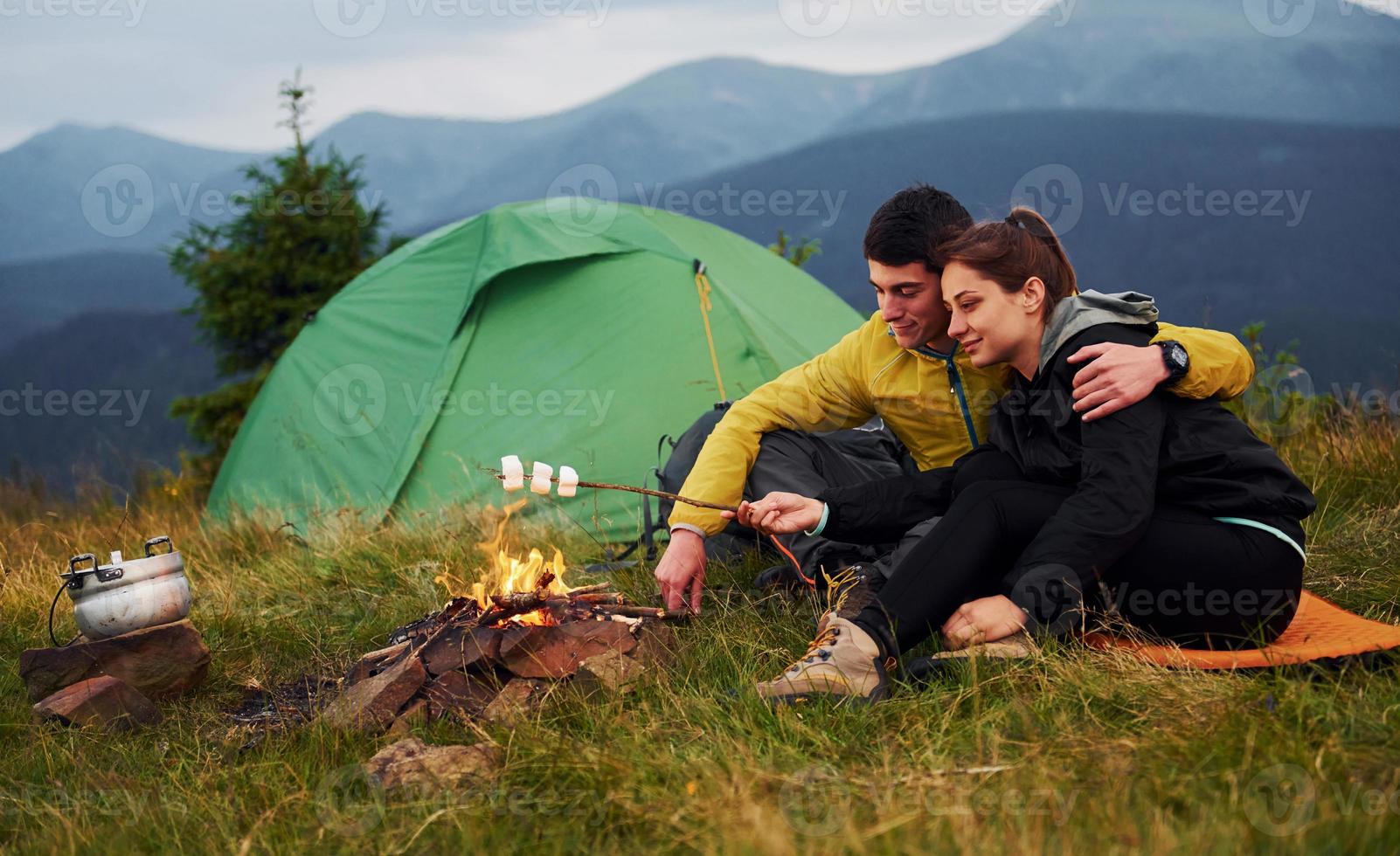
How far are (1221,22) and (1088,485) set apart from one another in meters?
32.9

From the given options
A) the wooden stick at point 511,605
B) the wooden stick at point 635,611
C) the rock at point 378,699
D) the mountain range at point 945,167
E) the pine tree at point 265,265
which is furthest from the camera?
the mountain range at point 945,167

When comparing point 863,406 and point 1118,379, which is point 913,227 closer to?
point 863,406

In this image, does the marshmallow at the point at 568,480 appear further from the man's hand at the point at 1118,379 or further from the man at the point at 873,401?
the man's hand at the point at 1118,379

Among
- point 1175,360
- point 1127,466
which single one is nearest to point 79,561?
point 1127,466

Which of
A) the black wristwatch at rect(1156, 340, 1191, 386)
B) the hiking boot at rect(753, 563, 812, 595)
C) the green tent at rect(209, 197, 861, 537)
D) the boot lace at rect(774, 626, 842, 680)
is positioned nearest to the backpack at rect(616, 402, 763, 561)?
the hiking boot at rect(753, 563, 812, 595)

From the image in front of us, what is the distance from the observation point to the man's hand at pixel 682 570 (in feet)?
10.0

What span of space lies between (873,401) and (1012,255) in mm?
774

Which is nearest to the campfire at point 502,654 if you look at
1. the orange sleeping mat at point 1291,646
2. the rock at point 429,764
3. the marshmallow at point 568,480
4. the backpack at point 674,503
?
the rock at point 429,764

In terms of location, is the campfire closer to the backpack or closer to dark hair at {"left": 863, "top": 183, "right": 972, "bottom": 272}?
the backpack

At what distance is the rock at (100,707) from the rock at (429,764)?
3.13 feet

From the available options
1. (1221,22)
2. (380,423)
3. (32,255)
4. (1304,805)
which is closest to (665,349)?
(380,423)

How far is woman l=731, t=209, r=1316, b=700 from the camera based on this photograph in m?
2.43

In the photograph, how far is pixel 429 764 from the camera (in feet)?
7.32

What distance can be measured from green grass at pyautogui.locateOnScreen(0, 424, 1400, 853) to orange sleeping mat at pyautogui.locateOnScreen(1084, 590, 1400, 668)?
48mm
